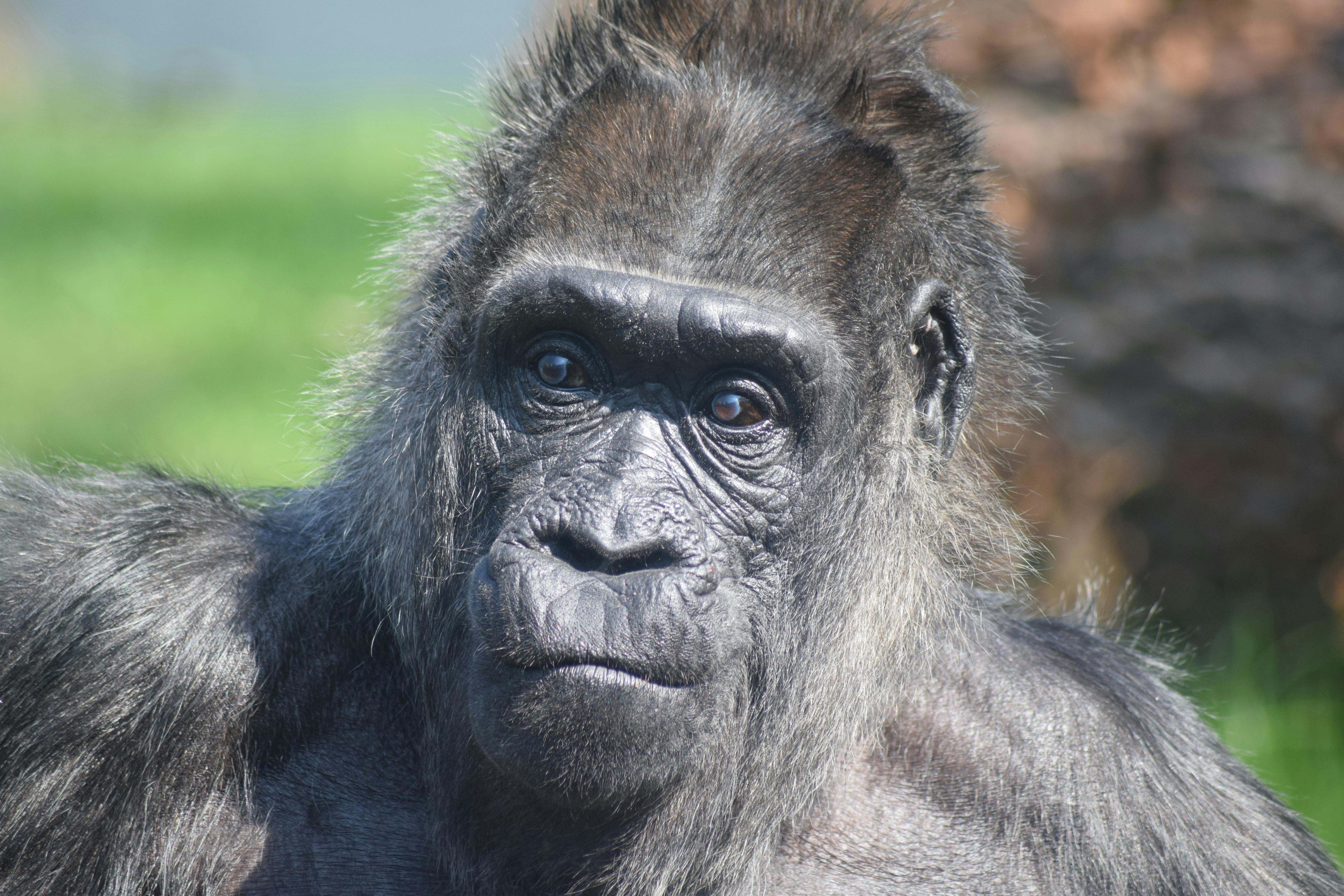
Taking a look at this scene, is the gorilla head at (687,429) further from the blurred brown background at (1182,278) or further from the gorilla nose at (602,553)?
the blurred brown background at (1182,278)

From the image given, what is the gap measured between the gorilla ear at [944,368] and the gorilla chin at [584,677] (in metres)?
1.22

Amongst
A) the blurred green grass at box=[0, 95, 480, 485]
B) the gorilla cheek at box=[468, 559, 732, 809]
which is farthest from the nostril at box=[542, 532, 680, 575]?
the blurred green grass at box=[0, 95, 480, 485]

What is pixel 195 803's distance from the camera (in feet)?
13.6

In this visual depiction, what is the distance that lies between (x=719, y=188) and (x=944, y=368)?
97 cm

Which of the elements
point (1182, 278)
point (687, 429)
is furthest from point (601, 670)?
point (1182, 278)

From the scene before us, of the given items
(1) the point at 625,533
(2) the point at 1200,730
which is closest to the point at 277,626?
(1) the point at 625,533

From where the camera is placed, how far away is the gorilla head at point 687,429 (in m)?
3.62

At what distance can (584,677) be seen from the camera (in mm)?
3461

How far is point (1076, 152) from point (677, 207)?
15.9 feet

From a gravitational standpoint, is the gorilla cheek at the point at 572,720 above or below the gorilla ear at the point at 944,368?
below

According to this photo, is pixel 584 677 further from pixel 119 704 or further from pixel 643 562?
pixel 119 704

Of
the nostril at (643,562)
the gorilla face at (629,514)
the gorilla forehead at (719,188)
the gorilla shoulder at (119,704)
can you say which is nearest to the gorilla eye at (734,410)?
the gorilla face at (629,514)

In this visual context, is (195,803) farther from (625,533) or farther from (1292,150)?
(1292,150)

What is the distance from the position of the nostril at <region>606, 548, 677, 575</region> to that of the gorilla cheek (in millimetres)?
271
